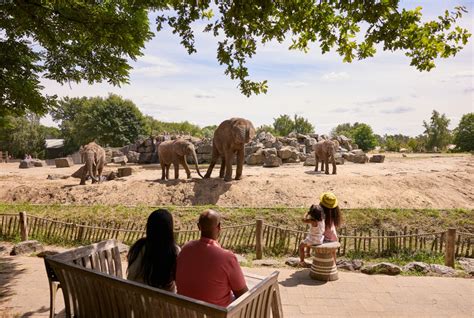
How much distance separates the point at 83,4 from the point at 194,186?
9.14 m

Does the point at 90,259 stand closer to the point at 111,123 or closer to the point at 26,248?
the point at 26,248

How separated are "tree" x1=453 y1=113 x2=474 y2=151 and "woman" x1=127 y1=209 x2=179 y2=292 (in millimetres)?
43484

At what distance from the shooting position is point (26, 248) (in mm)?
7773

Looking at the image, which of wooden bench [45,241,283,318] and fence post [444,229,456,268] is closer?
wooden bench [45,241,283,318]

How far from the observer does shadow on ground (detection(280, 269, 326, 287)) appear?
5.86 metres

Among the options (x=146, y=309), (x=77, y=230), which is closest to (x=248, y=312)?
(x=146, y=309)

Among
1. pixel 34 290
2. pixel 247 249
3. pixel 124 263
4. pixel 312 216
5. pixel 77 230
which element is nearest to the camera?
pixel 34 290

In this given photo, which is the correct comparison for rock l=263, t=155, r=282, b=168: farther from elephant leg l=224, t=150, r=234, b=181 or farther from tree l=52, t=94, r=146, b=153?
tree l=52, t=94, r=146, b=153

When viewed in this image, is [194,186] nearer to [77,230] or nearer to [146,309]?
[77,230]

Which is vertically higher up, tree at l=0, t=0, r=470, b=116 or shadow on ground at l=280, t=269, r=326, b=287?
tree at l=0, t=0, r=470, b=116

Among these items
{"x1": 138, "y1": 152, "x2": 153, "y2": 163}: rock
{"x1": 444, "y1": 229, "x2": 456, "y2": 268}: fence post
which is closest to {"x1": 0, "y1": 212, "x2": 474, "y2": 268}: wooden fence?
{"x1": 444, "y1": 229, "x2": 456, "y2": 268}: fence post

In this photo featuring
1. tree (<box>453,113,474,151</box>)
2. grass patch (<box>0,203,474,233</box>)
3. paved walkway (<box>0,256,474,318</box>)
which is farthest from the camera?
tree (<box>453,113,474,151</box>)

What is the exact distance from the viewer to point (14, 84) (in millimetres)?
6578

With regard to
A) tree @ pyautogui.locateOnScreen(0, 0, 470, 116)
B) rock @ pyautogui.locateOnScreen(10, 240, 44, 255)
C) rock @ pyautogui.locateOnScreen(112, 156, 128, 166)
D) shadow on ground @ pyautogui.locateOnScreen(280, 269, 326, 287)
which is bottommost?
rock @ pyautogui.locateOnScreen(10, 240, 44, 255)
